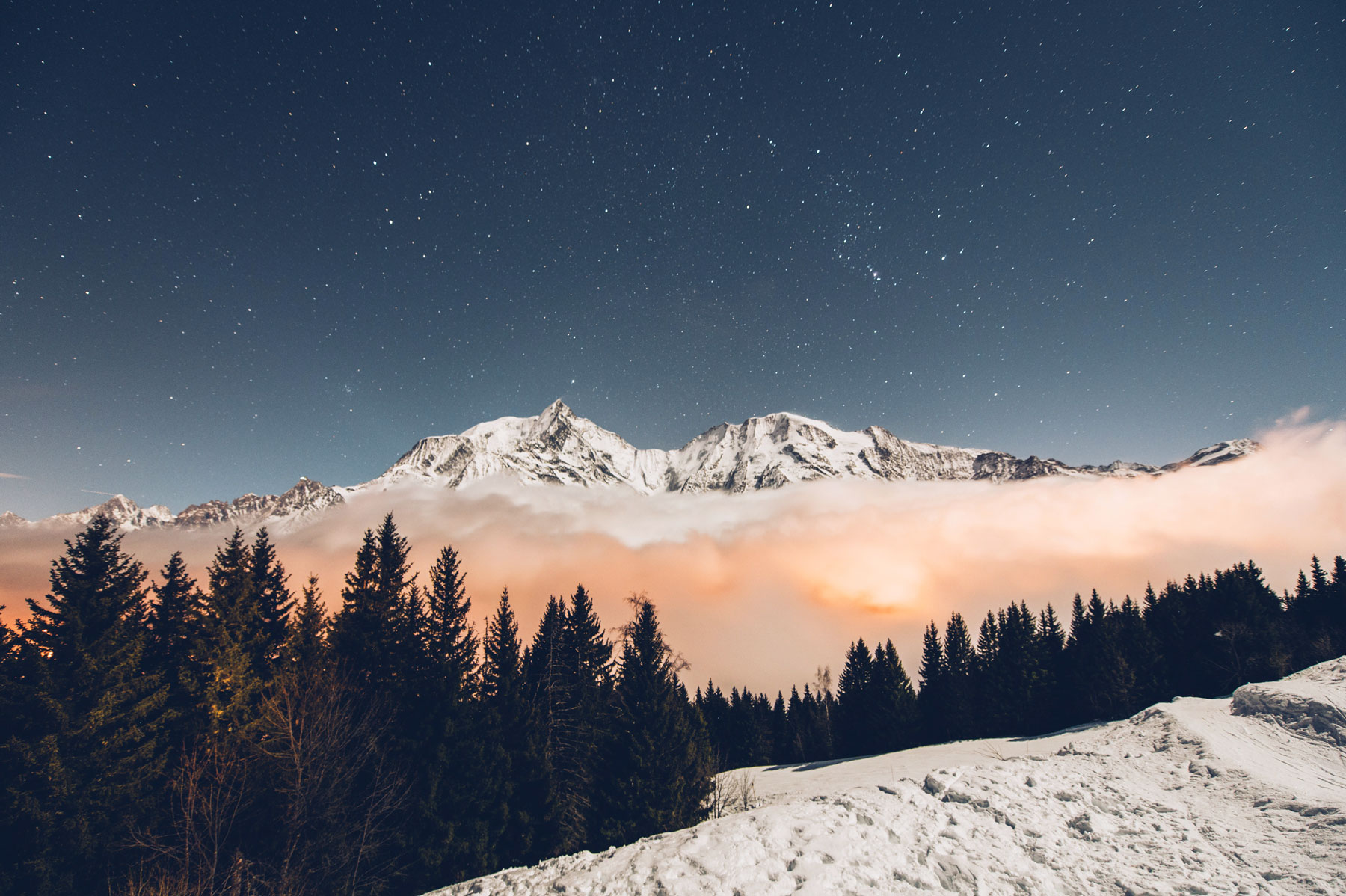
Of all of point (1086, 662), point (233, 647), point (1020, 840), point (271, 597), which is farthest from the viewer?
point (1086, 662)

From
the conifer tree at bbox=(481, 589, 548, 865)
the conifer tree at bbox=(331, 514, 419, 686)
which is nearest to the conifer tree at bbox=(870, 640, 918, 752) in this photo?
the conifer tree at bbox=(481, 589, 548, 865)

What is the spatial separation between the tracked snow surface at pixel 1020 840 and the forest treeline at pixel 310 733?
12.4 metres

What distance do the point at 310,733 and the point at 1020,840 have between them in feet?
74.8

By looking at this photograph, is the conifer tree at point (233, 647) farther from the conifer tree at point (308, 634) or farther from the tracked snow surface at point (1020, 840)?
the tracked snow surface at point (1020, 840)

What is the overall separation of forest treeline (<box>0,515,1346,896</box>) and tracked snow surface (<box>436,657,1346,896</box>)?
487 inches

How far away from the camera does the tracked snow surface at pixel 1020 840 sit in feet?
29.7

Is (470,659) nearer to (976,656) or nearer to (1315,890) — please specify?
(1315,890)

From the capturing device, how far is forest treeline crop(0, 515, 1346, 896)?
53.7ft

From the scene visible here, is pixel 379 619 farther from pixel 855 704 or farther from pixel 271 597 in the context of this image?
pixel 855 704

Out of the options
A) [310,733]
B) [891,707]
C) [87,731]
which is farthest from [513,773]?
[891,707]

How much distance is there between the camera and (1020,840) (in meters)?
10.1

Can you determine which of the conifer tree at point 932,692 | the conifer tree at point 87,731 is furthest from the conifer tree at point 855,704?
the conifer tree at point 87,731

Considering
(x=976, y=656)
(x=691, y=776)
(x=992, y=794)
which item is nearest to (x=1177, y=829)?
(x=992, y=794)

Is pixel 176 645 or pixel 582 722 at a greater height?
pixel 176 645
